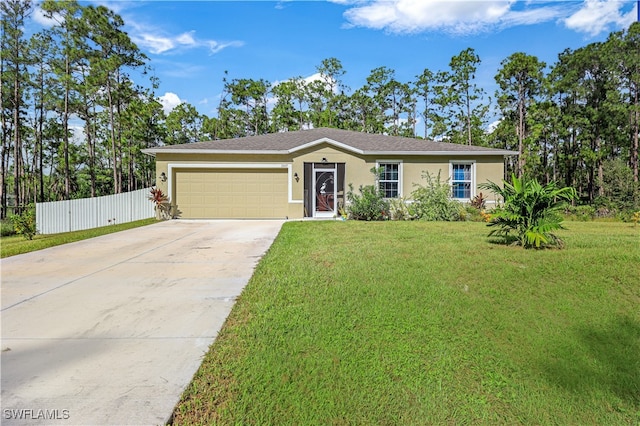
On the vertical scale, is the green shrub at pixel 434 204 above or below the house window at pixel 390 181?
below

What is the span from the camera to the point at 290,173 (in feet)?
45.2

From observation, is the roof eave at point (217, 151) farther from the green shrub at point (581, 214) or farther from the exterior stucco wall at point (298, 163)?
the green shrub at point (581, 214)

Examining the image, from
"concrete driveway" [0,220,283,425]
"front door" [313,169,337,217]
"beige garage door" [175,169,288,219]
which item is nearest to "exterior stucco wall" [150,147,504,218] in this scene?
"beige garage door" [175,169,288,219]

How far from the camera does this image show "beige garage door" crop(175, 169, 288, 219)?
1389 cm

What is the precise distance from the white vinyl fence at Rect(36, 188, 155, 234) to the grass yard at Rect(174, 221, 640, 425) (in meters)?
12.6

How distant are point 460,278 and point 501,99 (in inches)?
1020

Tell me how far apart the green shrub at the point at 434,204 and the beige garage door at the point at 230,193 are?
17.3 ft

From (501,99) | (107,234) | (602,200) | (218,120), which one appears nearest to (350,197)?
(107,234)

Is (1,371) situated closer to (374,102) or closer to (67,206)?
(67,206)

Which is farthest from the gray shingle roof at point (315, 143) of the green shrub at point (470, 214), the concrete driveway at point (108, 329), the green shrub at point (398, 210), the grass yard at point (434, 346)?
the grass yard at point (434, 346)

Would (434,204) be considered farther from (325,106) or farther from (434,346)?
(325,106)

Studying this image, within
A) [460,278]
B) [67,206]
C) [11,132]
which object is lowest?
[460,278]

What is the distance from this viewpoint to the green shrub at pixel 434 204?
12180 mm

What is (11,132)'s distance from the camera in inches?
1109
